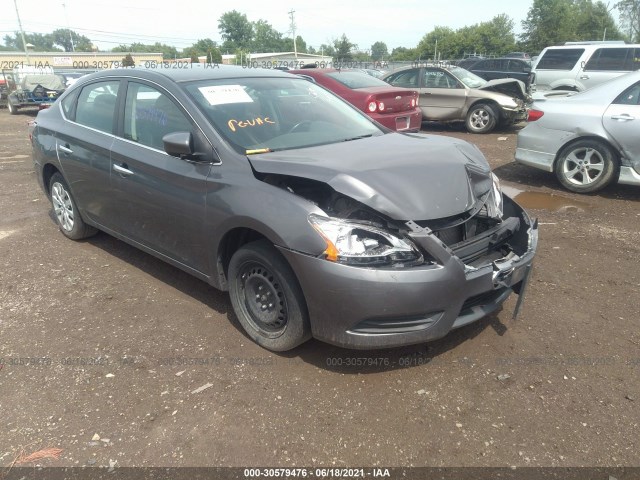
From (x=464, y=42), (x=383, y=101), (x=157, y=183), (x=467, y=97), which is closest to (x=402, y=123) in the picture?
(x=383, y=101)

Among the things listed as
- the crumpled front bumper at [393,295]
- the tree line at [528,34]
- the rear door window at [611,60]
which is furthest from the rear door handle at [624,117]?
the tree line at [528,34]

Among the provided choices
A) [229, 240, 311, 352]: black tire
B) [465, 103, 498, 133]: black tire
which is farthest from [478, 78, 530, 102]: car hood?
[229, 240, 311, 352]: black tire

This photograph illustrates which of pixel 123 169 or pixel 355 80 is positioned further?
pixel 355 80

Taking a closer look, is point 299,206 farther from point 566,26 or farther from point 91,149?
point 566,26

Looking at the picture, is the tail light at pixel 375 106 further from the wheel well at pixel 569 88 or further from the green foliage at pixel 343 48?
the green foliage at pixel 343 48

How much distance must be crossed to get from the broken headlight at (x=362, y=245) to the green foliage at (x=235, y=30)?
123 metres

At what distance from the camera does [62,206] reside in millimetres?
5000

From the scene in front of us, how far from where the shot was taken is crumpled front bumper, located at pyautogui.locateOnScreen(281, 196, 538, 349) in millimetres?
2494

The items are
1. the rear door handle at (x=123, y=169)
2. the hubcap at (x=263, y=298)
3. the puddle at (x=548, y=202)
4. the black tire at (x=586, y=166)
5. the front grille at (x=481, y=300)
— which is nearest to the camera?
the front grille at (x=481, y=300)

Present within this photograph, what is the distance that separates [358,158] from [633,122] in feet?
15.0

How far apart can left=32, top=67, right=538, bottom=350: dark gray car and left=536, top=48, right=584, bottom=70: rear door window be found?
10.8 meters

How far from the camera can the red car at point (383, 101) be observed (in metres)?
9.20

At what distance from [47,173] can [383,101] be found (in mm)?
6225

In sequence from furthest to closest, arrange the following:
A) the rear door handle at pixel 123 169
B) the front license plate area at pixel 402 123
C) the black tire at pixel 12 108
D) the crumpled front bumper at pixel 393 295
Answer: the black tire at pixel 12 108
the front license plate area at pixel 402 123
the rear door handle at pixel 123 169
the crumpled front bumper at pixel 393 295
